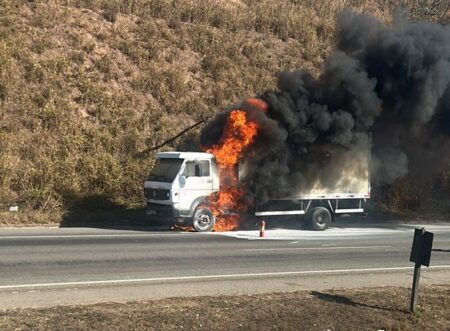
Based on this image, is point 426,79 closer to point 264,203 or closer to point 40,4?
point 264,203

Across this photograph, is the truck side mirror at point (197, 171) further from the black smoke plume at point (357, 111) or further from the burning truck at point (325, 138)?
the black smoke plume at point (357, 111)

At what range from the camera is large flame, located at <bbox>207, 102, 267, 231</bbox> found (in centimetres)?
1750

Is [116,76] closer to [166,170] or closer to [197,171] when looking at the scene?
[166,170]

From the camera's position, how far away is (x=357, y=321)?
22.6ft

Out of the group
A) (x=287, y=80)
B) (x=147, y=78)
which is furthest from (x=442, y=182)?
(x=147, y=78)

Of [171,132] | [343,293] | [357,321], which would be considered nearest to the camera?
[357,321]

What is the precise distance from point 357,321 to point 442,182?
856 inches

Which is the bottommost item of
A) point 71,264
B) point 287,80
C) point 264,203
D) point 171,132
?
point 71,264

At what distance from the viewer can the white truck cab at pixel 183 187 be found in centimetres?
1673

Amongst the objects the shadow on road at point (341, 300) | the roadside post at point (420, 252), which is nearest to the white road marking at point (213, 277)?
the shadow on road at point (341, 300)

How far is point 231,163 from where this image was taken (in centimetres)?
1756

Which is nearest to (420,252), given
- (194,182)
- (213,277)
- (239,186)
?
(213,277)

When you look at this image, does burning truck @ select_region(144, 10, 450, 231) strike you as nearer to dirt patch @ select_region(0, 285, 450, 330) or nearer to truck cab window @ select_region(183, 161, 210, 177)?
truck cab window @ select_region(183, 161, 210, 177)

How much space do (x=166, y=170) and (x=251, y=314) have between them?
10.6 meters
